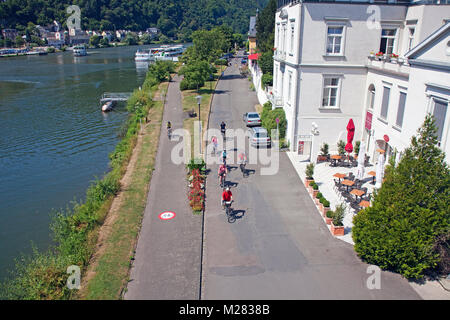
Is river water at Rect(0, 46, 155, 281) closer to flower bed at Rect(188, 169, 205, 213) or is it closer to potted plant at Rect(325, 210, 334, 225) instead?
flower bed at Rect(188, 169, 205, 213)

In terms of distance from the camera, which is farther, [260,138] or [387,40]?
[260,138]

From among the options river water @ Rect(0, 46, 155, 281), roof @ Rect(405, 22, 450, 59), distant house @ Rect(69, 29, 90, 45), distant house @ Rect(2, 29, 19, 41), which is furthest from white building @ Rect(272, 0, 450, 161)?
distant house @ Rect(69, 29, 90, 45)

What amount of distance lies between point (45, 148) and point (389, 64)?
2884 centimetres

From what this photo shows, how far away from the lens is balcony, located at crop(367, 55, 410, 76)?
65.0ft

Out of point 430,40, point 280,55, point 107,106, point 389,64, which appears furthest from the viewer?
point 107,106

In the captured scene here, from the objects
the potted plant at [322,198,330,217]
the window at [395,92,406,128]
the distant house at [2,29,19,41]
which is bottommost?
the potted plant at [322,198,330,217]

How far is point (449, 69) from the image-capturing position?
1426 cm

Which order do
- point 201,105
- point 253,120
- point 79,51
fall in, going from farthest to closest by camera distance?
point 79,51
point 201,105
point 253,120

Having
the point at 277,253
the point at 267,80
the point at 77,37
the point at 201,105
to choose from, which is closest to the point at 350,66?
the point at 267,80

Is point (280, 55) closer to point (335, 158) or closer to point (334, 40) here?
point (334, 40)

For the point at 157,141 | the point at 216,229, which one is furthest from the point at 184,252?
the point at 157,141

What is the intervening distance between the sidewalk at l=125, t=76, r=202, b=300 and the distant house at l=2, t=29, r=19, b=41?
162m

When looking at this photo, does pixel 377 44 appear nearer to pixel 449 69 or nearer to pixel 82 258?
pixel 449 69

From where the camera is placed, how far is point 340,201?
752 inches
